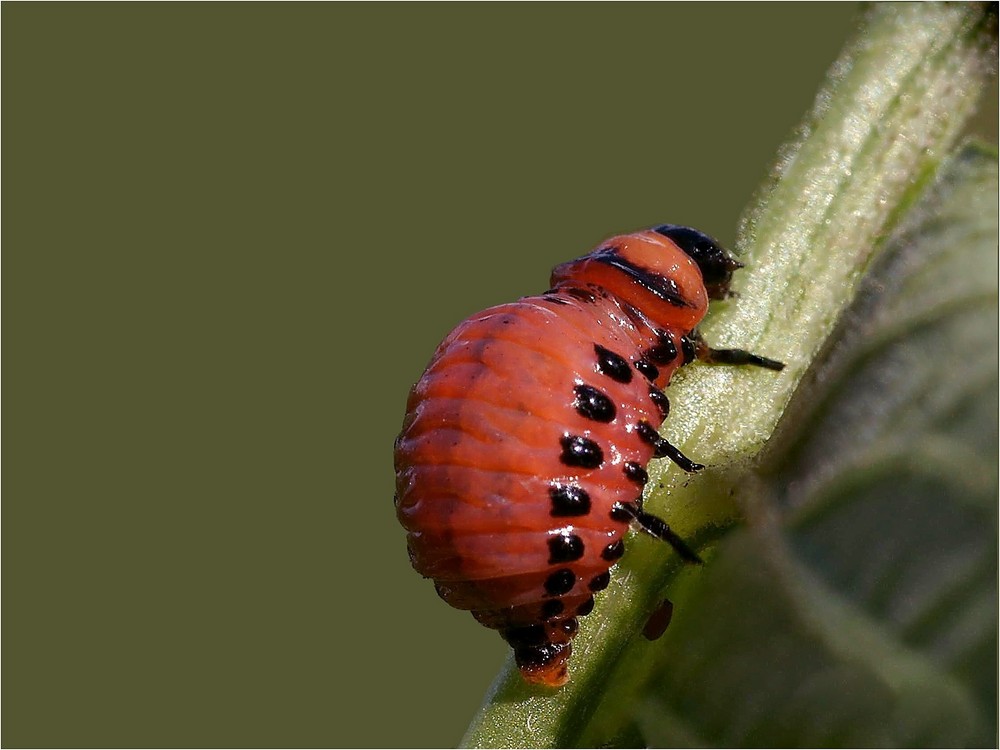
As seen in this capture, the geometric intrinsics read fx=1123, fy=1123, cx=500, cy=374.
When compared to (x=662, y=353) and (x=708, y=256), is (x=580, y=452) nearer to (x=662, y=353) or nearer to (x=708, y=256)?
(x=662, y=353)

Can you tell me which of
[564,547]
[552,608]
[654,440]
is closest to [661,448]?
[654,440]

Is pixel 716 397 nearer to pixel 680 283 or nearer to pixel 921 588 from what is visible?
pixel 680 283

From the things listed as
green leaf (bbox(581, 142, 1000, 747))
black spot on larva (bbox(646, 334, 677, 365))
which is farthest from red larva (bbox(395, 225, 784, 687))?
green leaf (bbox(581, 142, 1000, 747))

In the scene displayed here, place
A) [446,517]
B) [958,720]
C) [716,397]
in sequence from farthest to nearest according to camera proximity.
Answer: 1. [716,397]
2. [446,517]
3. [958,720]

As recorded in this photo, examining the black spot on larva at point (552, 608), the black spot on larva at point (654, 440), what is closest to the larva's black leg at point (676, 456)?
the black spot on larva at point (654, 440)

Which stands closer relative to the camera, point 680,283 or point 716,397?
point 716,397

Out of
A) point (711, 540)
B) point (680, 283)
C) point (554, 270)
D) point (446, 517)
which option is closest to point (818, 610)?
point (711, 540)

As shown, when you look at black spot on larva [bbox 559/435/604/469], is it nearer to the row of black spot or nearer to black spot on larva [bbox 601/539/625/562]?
the row of black spot
